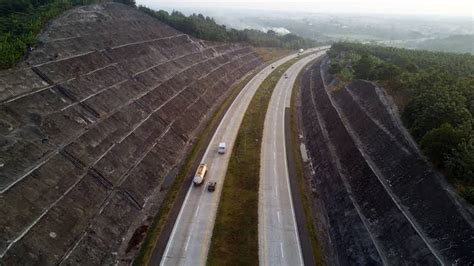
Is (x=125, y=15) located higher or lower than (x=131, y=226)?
higher

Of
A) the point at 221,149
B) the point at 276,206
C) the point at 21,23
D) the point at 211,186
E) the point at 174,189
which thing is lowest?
the point at 174,189

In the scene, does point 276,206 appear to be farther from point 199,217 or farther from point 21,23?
point 21,23

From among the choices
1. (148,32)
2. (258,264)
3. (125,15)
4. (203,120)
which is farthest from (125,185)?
(125,15)

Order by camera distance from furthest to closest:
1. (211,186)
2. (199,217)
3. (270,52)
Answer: (270,52) < (211,186) < (199,217)

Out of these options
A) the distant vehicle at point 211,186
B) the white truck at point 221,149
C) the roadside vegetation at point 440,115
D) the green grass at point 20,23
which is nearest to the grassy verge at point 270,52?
the green grass at point 20,23

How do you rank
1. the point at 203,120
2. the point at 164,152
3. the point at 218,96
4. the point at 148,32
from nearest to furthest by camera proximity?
the point at 164,152 → the point at 203,120 → the point at 218,96 → the point at 148,32

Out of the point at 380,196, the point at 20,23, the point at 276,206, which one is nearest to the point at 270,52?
the point at 20,23

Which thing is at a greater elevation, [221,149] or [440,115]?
[440,115]

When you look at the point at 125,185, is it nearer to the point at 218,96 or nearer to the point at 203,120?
the point at 203,120

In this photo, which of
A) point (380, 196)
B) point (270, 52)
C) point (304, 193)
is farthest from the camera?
point (270, 52)
